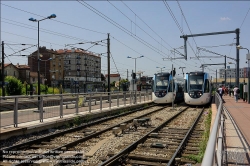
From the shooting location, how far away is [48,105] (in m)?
12.8

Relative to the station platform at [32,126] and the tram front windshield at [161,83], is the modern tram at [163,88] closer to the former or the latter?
the tram front windshield at [161,83]

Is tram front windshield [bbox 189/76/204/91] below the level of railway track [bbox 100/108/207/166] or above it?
above

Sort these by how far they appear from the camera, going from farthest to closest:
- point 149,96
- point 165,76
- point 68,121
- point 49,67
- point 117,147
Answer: point 49,67, point 149,96, point 165,76, point 68,121, point 117,147

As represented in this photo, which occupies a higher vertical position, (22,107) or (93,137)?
(22,107)

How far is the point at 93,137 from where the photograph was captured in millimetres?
10648

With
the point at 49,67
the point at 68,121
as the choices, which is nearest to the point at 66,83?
the point at 49,67

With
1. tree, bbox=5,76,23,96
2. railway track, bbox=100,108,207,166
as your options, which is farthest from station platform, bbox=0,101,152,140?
tree, bbox=5,76,23,96

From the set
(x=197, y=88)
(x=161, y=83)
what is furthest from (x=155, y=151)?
(x=161, y=83)

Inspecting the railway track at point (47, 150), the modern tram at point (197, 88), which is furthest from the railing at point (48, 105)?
the modern tram at point (197, 88)

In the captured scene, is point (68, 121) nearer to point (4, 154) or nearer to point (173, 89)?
point (4, 154)

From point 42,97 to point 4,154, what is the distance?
15.7 feet

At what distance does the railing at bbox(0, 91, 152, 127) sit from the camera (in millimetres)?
10359

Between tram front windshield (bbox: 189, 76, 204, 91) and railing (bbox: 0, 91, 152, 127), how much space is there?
7.72m

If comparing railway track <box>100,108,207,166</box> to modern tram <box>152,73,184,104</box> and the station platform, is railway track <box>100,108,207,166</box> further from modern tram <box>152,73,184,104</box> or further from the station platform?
modern tram <box>152,73,184,104</box>
